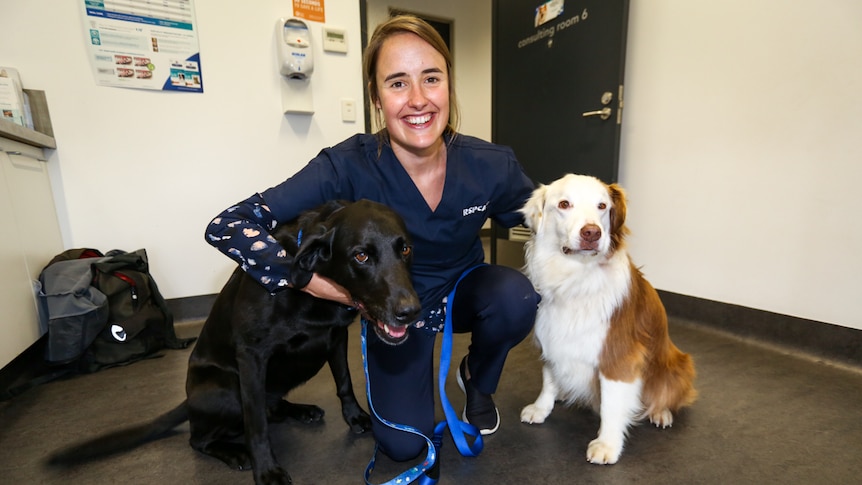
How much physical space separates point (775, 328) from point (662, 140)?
1227 mm

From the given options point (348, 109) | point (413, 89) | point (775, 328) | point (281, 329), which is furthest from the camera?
point (348, 109)

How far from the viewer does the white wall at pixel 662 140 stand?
189cm

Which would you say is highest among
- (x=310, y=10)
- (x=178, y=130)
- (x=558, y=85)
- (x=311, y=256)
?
(x=310, y=10)

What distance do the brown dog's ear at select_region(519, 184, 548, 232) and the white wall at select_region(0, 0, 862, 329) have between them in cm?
151

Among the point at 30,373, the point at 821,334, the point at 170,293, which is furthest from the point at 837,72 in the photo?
the point at 30,373

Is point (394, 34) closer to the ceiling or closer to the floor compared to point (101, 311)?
closer to the ceiling

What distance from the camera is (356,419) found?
1.46 meters

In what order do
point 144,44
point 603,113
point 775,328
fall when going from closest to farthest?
point 775,328
point 144,44
point 603,113

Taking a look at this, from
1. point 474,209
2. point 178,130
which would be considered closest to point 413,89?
point 474,209

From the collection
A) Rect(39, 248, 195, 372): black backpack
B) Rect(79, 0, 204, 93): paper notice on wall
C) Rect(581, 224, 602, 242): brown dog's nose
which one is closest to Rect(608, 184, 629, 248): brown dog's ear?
Rect(581, 224, 602, 242): brown dog's nose

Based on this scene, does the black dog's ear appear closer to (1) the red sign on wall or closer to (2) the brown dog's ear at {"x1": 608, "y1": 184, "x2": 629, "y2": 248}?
(2) the brown dog's ear at {"x1": 608, "y1": 184, "x2": 629, "y2": 248}

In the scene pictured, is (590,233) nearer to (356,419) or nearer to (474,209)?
(474,209)

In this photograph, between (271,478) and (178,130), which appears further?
(178,130)

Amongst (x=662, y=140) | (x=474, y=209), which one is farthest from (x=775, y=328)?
(x=474, y=209)
